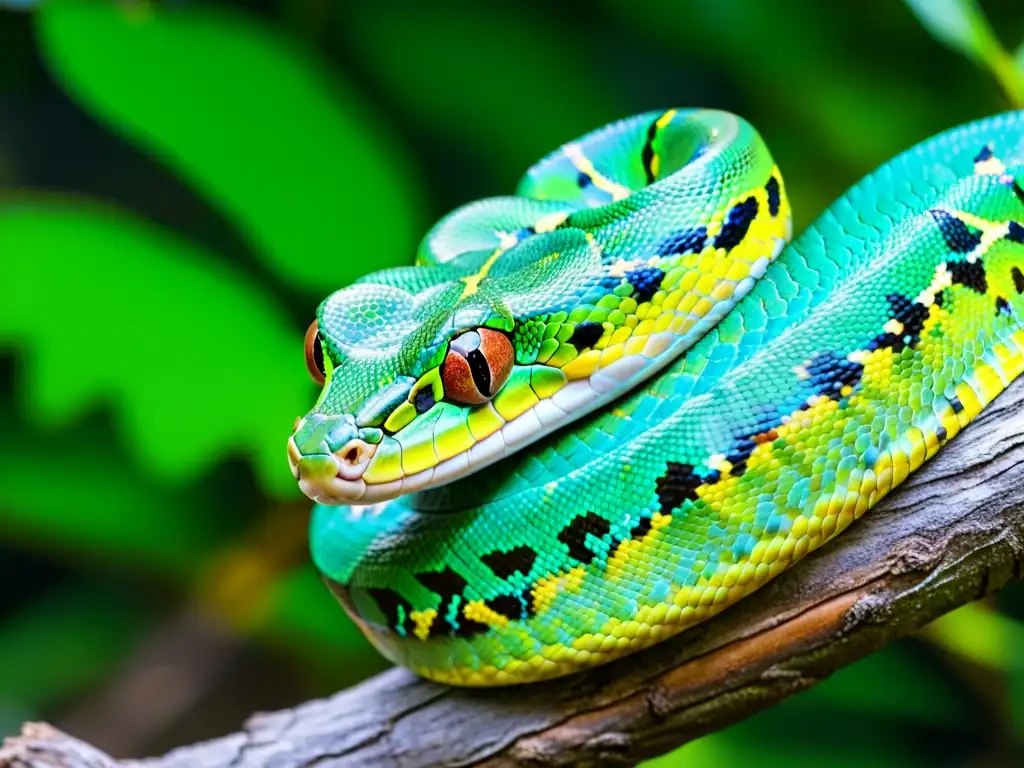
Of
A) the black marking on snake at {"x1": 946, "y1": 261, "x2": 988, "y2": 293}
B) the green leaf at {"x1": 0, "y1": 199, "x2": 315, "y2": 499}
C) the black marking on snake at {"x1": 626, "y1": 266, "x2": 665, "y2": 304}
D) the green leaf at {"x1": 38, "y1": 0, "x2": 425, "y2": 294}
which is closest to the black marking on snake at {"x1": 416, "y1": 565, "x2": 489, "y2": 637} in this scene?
the black marking on snake at {"x1": 626, "y1": 266, "x2": 665, "y2": 304}

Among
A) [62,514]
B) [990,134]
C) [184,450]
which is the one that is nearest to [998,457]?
[990,134]

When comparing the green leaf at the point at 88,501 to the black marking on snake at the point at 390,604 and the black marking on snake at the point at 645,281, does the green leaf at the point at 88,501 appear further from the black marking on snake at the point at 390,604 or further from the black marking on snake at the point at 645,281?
the black marking on snake at the point at 645,281

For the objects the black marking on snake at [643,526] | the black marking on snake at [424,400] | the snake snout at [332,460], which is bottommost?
the black marking on snake at [643,526]

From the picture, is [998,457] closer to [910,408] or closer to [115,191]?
[910,408]

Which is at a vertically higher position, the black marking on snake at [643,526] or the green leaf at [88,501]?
the black marking on snake at [643,526]

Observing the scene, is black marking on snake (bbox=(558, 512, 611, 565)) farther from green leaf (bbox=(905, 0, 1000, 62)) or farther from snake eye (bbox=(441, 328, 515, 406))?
green leaf (bbox=(905, 0, 1000, 62))

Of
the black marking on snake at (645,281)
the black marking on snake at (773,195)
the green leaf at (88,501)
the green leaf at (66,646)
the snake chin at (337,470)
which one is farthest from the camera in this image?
the green leaf at (66,646)

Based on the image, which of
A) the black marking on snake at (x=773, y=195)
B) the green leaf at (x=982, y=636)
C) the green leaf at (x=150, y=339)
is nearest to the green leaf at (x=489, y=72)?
the green leaf at (x=150, y=339)
